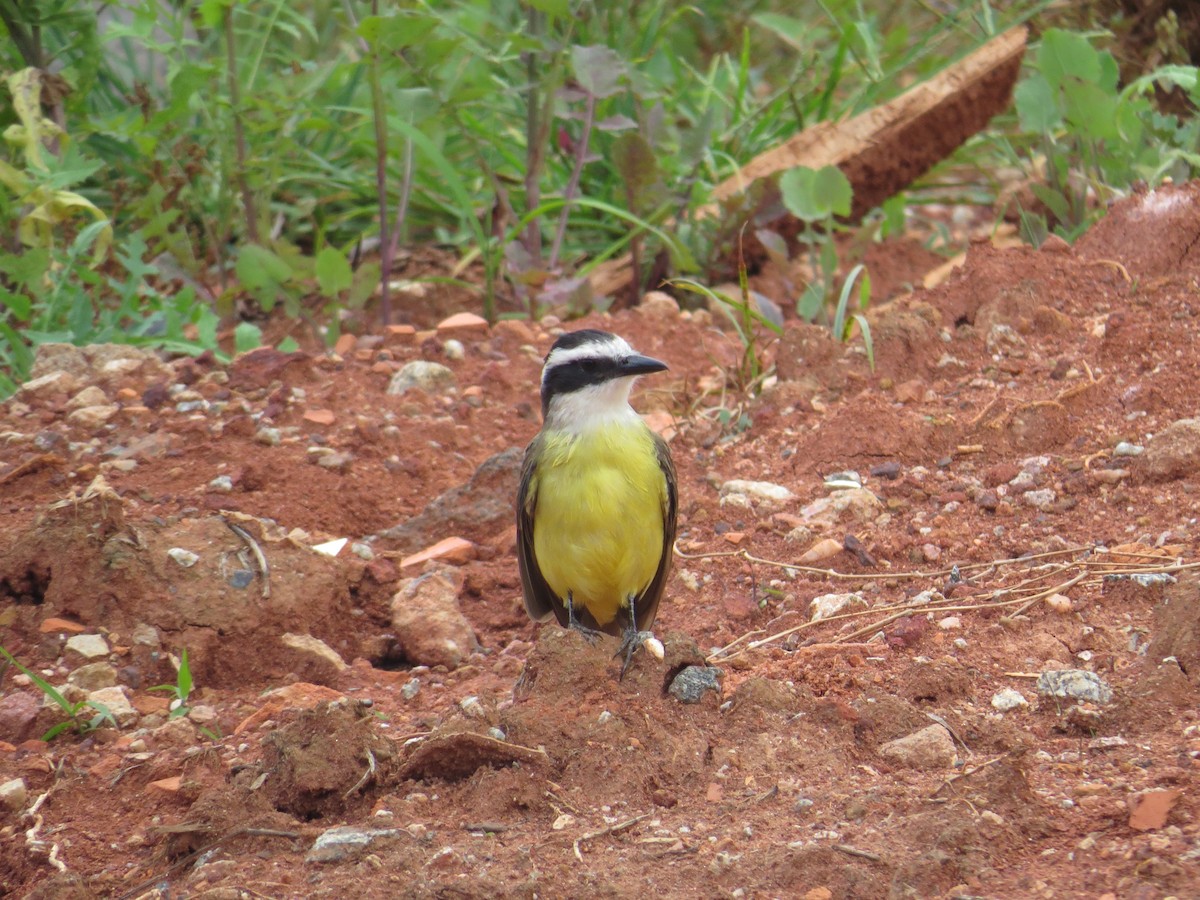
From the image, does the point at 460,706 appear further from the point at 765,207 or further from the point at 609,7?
the point at 609,7

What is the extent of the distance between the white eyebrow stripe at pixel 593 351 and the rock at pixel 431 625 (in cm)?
94

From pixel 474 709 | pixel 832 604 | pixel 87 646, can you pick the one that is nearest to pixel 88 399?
pixel 87 646

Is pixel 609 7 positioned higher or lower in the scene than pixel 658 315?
higher

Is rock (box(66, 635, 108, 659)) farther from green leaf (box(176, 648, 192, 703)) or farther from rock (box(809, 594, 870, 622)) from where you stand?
rock (box(809, 594, 870, 622))

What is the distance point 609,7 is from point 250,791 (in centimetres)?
658

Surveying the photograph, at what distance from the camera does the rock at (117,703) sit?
4.49 m

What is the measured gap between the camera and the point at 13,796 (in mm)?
4004

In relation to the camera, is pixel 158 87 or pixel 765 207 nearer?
pixel 765 207

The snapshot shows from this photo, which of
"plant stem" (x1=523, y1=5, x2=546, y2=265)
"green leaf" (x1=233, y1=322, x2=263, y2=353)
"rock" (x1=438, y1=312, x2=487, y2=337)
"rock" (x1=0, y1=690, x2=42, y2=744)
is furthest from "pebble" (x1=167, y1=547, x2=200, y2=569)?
"plant stem" (x1=523, y1=5, x2=546, y2=265)

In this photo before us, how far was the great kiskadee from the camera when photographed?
509cm

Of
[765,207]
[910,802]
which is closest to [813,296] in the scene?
[765,207]

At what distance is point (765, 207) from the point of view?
7.85m

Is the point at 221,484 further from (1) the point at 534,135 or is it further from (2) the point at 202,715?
(1) the point at 534,135

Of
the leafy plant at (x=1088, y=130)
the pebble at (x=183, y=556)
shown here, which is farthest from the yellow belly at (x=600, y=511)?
the leafy plant at (x=1088, y=130)
